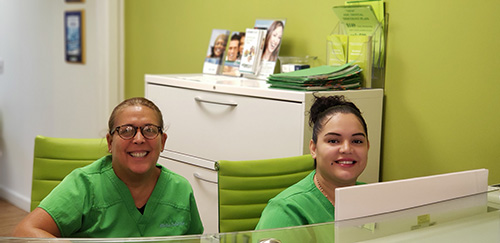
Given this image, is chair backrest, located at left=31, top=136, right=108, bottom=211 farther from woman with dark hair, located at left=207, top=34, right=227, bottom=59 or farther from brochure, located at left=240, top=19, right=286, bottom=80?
woman with dark hair, located at left=207, top=34, right=227, bottom=59

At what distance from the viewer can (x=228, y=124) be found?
2.80m

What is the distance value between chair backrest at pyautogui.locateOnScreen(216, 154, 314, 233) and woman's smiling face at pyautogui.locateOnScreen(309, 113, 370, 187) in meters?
0.40

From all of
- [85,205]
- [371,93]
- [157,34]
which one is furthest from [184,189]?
[157,34]

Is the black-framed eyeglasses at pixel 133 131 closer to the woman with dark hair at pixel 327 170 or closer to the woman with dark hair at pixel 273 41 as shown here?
the woman with dark hair at pixel 327 170

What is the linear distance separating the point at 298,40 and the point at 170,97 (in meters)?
0.69

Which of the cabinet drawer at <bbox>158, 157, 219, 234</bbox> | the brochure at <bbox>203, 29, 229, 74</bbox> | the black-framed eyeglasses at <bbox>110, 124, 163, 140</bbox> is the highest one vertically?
the brochure at <bbox>203, 29, 229, 74</bbox>

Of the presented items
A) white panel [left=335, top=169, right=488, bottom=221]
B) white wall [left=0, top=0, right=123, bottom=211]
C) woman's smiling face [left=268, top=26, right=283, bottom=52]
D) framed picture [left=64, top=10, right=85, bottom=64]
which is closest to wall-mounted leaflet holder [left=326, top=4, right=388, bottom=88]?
woman's smiling face [left=268, top=26, right=283, bottom=52]

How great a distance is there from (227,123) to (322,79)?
1.66 feet

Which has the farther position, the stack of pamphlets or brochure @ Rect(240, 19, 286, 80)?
brochure @ Rect(240, 19, 286, 80)

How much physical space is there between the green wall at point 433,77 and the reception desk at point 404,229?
107 cm

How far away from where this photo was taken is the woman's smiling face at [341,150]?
172 cm

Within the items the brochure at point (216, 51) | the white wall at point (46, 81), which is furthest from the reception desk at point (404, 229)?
the white wall at point (46, 81)

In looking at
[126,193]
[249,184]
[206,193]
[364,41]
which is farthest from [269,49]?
[126,193]

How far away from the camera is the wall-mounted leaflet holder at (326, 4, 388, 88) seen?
8.75ft
